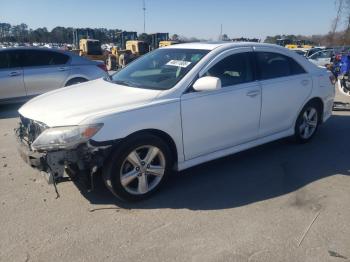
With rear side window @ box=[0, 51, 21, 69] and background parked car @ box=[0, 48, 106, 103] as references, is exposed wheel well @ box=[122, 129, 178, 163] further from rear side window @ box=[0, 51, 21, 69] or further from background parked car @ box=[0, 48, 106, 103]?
rear side window @ box=[0, 51, 21, 69]

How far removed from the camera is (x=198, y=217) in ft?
11.8

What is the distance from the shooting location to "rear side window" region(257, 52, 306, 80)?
491 cm

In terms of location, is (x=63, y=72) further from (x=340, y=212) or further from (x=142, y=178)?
(x=340, y=212)

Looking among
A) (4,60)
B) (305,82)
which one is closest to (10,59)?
(4,60)

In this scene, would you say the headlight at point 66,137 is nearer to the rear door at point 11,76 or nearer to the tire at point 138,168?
the tire at point 138,168

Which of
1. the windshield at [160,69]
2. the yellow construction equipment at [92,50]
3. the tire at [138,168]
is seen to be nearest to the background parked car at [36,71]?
the windshield at [160,69]

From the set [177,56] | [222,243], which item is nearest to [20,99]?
[177,56]

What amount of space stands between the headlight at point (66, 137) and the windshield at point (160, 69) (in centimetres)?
101

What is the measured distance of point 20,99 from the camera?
866cm

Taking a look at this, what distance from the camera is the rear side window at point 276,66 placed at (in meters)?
4.91

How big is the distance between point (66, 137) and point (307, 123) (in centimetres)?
393

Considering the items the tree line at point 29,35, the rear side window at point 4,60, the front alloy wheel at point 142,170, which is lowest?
the front alloy wheel at point 142,170

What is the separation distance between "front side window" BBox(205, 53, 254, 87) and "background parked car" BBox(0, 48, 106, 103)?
543cm

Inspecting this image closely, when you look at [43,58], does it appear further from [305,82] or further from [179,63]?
[305,82]
